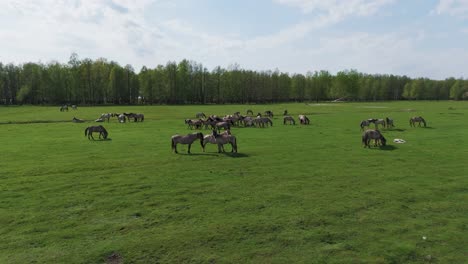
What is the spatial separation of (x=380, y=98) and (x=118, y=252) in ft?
622

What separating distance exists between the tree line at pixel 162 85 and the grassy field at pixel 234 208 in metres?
106

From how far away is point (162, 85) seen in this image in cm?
12681

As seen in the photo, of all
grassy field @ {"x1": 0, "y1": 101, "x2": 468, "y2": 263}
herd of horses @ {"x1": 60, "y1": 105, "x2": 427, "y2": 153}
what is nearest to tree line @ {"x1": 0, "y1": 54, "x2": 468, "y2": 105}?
herd of horses @ {"x1": 60, "y1": 105, "x2": 427, "y2": 153}

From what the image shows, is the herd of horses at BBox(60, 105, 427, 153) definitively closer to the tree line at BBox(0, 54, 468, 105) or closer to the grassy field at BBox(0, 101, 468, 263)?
the grassy field at BBox(0, 101, 468, 263)

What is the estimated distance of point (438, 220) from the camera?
433 inches

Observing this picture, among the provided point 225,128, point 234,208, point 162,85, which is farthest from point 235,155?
point 162,85

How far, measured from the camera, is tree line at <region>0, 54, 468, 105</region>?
4638 inches

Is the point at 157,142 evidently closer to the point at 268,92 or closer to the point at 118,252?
the point at 118,252

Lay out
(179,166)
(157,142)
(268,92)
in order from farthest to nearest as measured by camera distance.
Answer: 1. (268,92)
2. (157,142)
3. (179,166)

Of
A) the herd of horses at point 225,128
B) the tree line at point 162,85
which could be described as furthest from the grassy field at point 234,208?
the tree line at point 162,85

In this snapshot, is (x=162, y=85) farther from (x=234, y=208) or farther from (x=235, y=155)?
(x=234, y=208)

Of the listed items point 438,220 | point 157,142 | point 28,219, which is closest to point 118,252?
point 28,219

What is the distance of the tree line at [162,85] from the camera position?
117812 mm

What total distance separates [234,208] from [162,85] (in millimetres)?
119725
